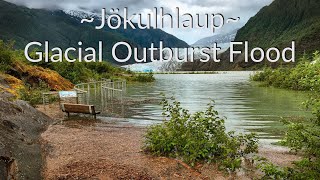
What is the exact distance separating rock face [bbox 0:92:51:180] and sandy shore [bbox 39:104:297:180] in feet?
1.06

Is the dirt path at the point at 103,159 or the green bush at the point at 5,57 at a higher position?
the green bush at the point at 5,57

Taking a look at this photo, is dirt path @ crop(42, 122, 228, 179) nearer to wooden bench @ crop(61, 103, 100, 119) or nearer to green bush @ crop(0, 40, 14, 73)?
wooden bench @ crop(61, 103, 100, 119)

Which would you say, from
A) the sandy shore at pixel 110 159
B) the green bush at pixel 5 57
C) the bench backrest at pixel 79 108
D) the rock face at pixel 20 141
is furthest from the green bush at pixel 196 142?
the green bush at pixel 5 57

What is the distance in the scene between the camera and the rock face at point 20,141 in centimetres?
841

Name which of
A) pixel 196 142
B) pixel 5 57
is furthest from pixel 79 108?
pixel 5 57

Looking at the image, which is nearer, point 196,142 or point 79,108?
point 196,142

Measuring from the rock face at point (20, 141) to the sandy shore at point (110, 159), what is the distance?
32 centimetres

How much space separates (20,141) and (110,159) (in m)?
2.95

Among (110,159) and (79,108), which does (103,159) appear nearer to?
(110,159)

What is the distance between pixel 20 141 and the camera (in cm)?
1080

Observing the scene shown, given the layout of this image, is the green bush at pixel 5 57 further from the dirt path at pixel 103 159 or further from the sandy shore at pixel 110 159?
the dirt path at pixel 103 159

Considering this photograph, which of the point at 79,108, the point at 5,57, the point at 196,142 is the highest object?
the point at 5,57

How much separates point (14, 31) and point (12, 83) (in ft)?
580

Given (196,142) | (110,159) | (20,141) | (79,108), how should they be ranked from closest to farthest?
(196,142), (110,159), (20,141), (79,108)
